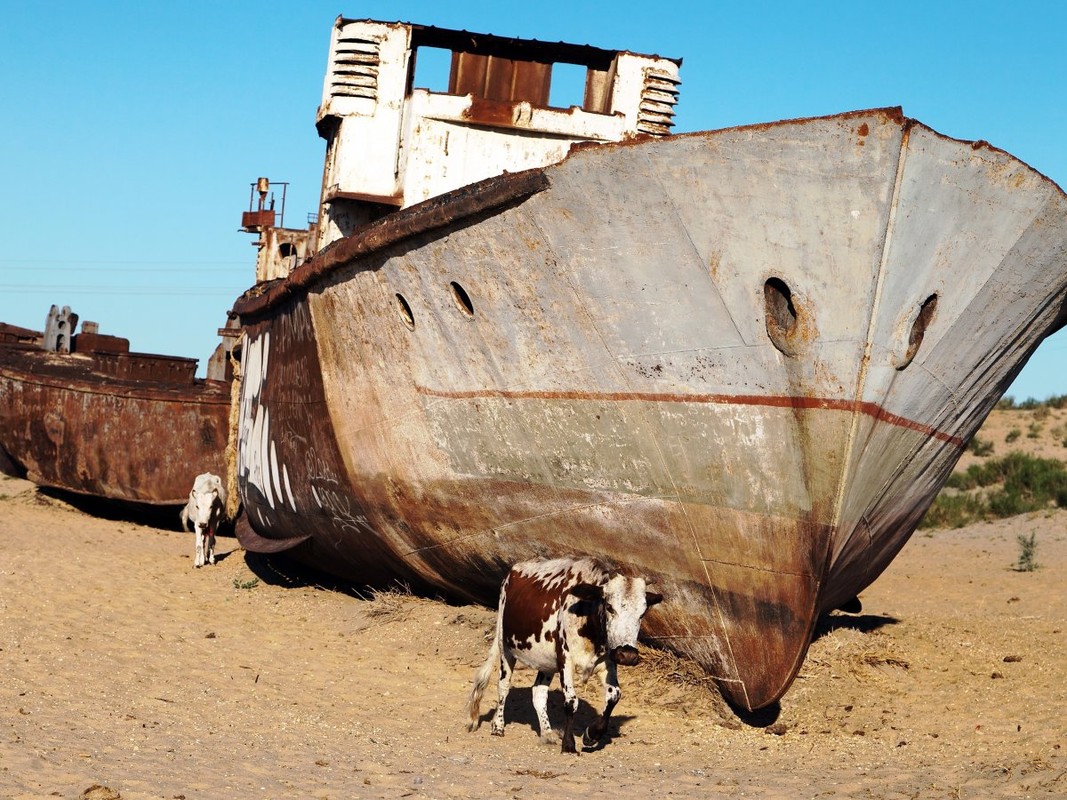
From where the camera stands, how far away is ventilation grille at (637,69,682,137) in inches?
408

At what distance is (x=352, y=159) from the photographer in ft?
32.9

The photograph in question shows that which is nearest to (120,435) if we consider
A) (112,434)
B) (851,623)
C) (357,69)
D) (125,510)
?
(112,434)

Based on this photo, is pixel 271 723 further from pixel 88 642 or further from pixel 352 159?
pixel 352 159

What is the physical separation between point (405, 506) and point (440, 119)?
324 centimetres

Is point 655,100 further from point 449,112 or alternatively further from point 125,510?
point 125,510

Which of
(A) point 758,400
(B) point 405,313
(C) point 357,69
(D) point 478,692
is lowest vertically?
(D) point 478,692

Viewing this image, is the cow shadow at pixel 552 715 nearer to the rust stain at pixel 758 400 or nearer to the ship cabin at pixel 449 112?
the rust stain at pixel 758 400

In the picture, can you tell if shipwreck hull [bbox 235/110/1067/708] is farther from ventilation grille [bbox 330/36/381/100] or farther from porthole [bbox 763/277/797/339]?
ventilation grille [bbox 330/36/381/100]

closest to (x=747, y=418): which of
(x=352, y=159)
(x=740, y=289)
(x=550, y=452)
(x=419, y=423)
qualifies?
(x=740, y=289)

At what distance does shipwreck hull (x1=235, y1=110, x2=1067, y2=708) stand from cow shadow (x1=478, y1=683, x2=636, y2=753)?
554 millimetres

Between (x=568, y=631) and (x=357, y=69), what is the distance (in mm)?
5887

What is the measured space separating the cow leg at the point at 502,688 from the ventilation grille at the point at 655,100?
5619mm

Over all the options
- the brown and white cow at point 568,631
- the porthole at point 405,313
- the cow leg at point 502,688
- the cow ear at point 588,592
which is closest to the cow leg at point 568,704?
the brown and white cow at point 568,631

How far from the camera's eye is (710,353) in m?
6.02
